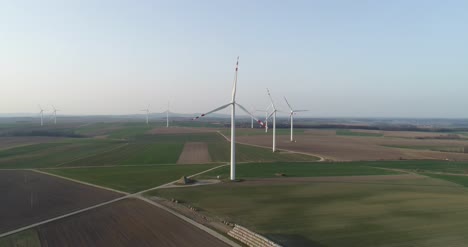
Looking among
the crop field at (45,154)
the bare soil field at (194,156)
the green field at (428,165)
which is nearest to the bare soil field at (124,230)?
the bare soil field at (194,156)

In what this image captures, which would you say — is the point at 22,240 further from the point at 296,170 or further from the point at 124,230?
the point at 296,170

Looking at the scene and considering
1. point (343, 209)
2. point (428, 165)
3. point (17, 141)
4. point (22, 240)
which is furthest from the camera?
point (17, 141)

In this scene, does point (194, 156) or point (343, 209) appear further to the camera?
point (194, 156)

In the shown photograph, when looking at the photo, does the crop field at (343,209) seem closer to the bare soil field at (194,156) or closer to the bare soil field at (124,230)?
the bare soil field at (124,230)

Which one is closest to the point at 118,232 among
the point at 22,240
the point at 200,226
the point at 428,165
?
the point at 200,226

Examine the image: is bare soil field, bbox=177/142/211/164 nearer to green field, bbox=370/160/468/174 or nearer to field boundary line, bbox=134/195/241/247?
green field, bbox=370/160/468/174

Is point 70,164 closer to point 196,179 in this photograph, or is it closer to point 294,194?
point 196,179
